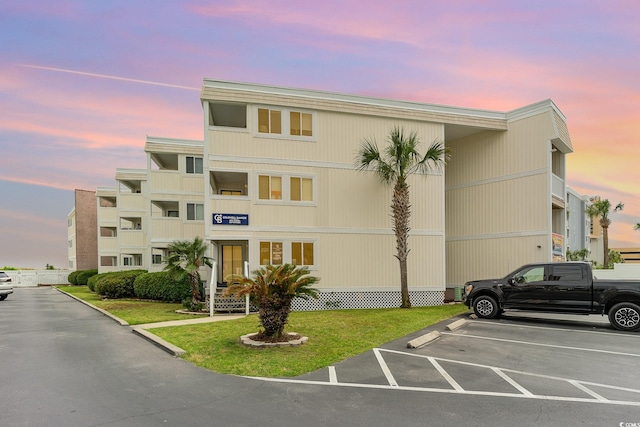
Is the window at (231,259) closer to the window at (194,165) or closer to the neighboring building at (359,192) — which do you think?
the neighboring building at (359,192)

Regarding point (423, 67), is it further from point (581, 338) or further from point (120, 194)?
point (120, 194)

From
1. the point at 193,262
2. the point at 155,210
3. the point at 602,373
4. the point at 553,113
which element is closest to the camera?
the point at 602,373

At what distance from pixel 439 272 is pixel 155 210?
22602 millimetres

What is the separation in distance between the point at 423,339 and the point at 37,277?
55.5 m

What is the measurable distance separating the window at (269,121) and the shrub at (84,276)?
116 ft

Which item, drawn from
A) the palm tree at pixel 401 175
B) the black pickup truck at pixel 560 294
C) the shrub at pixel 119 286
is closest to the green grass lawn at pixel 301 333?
the black pickup truck at pixel 560 294

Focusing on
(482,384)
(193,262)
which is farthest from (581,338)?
(193,262)

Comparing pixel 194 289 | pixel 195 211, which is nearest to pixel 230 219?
pixel 194 289

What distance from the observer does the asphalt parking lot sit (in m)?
6.51

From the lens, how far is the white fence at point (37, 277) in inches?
1871

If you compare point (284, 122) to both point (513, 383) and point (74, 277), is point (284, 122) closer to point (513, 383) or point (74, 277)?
point (513, 383)

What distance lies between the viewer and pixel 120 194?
3572cm

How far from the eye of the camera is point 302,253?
1823 centimetres

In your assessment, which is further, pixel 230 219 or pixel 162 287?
pixel 162 287
